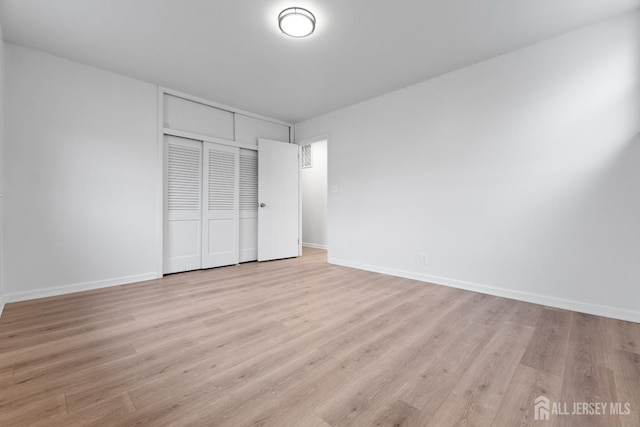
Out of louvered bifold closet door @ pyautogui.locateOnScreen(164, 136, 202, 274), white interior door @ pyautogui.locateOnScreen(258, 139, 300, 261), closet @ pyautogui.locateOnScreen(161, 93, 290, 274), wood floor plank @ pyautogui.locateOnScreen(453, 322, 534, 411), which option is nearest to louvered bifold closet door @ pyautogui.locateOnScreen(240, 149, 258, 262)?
closet @ pyautogui.locateOnScreen(161, 93, 290, 274)

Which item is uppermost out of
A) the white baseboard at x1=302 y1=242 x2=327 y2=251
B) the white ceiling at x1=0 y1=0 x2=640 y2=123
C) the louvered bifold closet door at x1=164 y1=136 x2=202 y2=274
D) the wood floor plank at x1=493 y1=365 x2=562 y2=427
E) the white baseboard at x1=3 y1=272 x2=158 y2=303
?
the white ceiling at x1=0 y1=0 x2=640 y2=123

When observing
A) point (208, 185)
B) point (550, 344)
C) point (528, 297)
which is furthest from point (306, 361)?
point (208, 185)

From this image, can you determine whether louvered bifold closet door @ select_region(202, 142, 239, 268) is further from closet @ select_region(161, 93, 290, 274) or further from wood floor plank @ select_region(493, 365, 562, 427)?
wood floor plank @ select_region(493, 365, 562, 427)

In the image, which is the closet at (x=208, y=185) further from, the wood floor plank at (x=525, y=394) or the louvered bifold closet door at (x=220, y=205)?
the wood floor plank at (x=525, y=394)

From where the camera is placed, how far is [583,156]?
2475 millimetres

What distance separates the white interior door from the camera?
4.76 metres

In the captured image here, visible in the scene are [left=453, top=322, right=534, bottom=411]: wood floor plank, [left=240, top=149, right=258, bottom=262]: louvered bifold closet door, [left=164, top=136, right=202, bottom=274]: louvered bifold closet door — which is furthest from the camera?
[left=240, top=149, right=258, bottom=262]: louvered bifold closet door

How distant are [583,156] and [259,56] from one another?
327cm

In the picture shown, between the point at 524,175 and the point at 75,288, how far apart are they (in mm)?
4886

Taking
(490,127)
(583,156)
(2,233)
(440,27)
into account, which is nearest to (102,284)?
(2,233)

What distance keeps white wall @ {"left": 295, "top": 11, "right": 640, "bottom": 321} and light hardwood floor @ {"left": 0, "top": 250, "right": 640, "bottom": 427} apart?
390 mm

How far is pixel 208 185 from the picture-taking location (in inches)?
165

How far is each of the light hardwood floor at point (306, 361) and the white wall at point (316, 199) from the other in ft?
12.5

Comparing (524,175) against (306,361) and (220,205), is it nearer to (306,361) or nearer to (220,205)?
(306,361)
